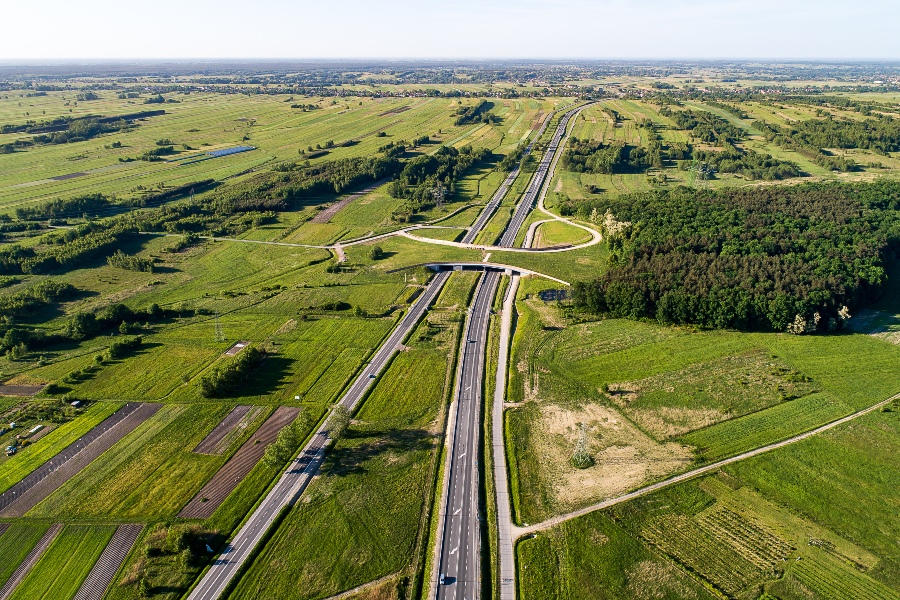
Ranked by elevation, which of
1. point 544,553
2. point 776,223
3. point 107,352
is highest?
point 776,223

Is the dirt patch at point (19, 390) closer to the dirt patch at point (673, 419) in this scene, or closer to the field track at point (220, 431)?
the field track at point (220, 431)

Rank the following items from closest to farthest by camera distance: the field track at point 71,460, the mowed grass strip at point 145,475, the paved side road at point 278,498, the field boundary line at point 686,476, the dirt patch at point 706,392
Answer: the paved side road at point 278,498 < the field boundary line at point 686,476 < the mowed grass strip at point 145,475 < the field track at point 71,460 < the dirt patch at point 706,392

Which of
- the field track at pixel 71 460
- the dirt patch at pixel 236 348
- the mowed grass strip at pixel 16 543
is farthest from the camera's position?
the dirt patch at pixel 236 348

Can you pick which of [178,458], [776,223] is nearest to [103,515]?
[178,458]

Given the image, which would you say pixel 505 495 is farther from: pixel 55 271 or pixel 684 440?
pixel 55 271

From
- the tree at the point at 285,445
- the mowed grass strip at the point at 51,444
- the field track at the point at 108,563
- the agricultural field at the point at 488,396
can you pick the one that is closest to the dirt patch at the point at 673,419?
the agricultural field at the point at 488,396

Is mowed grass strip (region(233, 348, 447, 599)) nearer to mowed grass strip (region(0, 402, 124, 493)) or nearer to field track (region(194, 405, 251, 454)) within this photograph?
field track (region(194, 405, 251, 454))

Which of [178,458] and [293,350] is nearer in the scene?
[178,458]
